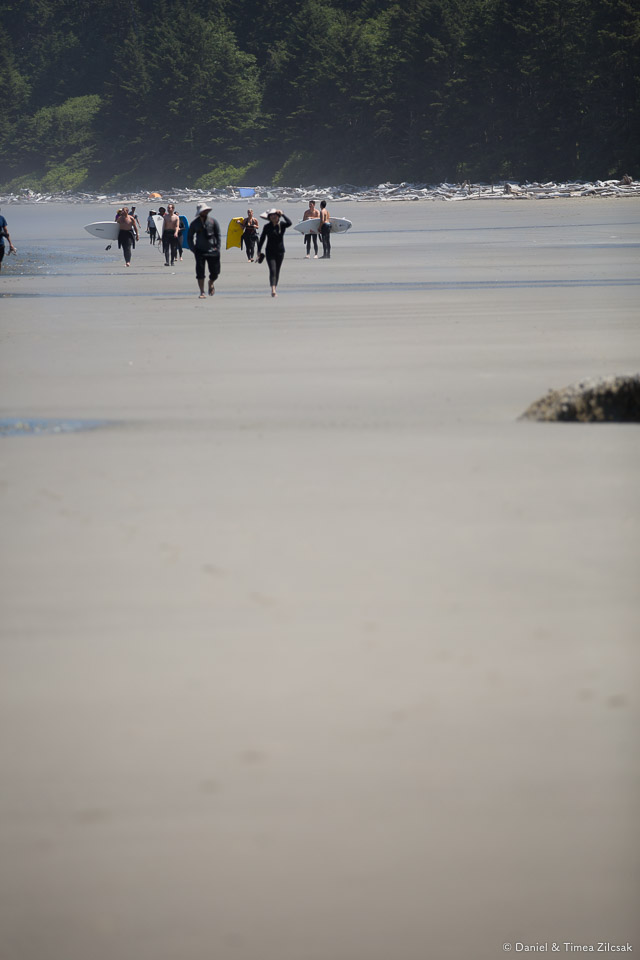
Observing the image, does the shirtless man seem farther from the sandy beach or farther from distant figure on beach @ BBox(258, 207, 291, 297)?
the sandy beach

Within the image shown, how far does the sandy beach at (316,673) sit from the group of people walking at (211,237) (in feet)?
36.4

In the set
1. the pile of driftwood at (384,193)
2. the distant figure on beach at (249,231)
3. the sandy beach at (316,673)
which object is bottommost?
the pile of driftwood at (384,193)

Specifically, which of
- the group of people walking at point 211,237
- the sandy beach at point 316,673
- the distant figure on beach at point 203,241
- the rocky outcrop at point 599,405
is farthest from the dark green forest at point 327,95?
the sandy beach at point 316,673

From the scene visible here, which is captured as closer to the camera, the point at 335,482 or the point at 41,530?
the point at 41,530

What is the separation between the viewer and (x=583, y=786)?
519 centimetres

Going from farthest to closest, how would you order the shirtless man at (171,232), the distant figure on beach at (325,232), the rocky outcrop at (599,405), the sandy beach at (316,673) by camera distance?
the distant figure on beach at (325,232) → the shirtless man at (171,232) → the rocky outcrop at (599,405) → the sandy beach at (316,673)

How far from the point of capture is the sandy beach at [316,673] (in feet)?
14.7

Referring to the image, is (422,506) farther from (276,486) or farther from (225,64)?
(225,64)

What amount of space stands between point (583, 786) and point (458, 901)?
2.96ft

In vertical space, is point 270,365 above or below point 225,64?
below

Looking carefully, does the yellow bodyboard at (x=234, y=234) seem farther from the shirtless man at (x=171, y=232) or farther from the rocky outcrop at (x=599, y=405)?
the rocky outcrop at (x=599, y=405)

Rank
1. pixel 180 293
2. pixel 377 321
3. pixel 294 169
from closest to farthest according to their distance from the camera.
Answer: pixel 377 321 → pixel 180 293 → pixel 294 169

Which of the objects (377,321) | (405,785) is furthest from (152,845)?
(377,321)

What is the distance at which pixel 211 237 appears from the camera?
26.2m
